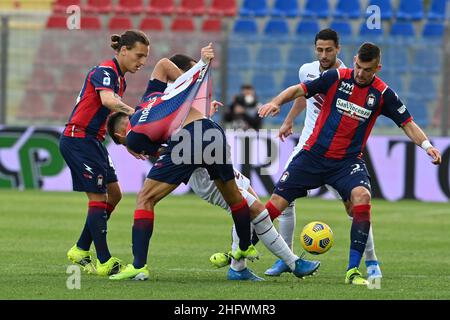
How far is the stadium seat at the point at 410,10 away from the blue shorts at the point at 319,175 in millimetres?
14068

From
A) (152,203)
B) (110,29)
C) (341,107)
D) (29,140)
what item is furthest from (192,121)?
(110,29)

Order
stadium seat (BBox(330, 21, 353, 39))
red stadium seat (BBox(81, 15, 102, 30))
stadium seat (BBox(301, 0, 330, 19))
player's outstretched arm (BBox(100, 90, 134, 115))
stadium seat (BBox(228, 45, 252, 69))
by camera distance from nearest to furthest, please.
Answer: player's outstretched arm (BBox(100, 90, 134, 115))
stadium seat (BBox(228, 45, 252, 69))
stadium seat (BBox(330, 21, 353, 39))
red stadium seat (BBox(81, 15, 102, 30))
stadium seat (BBox(301, 0, 330, 19))

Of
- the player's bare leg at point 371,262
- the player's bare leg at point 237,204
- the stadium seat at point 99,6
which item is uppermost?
the stadium seat at point 99,6

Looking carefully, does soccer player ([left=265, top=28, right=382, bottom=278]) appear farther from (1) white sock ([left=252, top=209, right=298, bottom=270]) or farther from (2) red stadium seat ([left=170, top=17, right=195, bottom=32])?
(2) red stadium seat ([left=170, top=17, right=195, bottom=32])

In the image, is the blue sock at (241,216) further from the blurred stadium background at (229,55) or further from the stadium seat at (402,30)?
the stadium seat at (402,30)

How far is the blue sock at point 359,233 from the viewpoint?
9305 mm

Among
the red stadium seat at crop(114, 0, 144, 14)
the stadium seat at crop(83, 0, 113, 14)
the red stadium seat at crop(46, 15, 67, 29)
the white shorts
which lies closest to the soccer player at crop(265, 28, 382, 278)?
the white shorts

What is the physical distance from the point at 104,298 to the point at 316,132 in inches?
111

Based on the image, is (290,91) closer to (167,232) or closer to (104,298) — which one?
(104,298)

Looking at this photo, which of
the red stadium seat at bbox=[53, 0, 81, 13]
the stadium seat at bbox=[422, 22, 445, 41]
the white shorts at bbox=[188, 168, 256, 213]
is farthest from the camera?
the red stadium seat at bbox=[53, 0, 81, 13]

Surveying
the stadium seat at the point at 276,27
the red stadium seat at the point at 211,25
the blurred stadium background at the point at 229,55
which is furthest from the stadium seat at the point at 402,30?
the red stadium seat at the point at 211,25

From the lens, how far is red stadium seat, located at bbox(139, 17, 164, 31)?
2342 centimetres

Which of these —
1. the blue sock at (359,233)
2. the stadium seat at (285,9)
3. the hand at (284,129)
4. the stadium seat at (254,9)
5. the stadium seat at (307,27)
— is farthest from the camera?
the stadium seat at (254,9)

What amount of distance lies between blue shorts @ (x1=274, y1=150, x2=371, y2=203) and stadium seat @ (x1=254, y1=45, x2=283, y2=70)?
12.4 meters
